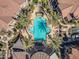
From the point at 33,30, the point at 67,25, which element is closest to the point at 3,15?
the point at 33,30

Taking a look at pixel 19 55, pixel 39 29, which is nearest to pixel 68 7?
pixel 39 29

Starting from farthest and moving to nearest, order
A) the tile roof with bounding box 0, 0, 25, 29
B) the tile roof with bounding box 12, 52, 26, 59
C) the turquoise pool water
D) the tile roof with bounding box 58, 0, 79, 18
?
the tile roof with bounding box 0, 0, 25, 29 < the tile roof with bounding box 58, 0, 79, 18 < the turquoise pool water < the tile roof with bounding box 12, 52, 26, 59

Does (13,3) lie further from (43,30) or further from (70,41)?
(70,41)

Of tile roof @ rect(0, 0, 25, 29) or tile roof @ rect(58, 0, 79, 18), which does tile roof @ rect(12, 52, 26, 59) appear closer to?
tile roof @ rect(0, 0, 25, 29)

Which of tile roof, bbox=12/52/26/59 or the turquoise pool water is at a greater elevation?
the turquoise pool water

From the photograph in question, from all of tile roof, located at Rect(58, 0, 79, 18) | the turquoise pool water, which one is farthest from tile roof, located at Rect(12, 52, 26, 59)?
tile roof, located at Rect(58, 0, 79, 18)

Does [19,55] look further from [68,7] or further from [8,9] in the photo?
[68,7]

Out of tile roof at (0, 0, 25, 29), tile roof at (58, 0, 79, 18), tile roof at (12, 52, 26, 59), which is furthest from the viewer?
tile roof at (0, 0, 25, 29)

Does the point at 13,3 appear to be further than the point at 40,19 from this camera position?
Yes

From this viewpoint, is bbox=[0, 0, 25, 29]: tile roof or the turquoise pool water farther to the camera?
bbox=[0, 0, 25, 29]: tile roof
